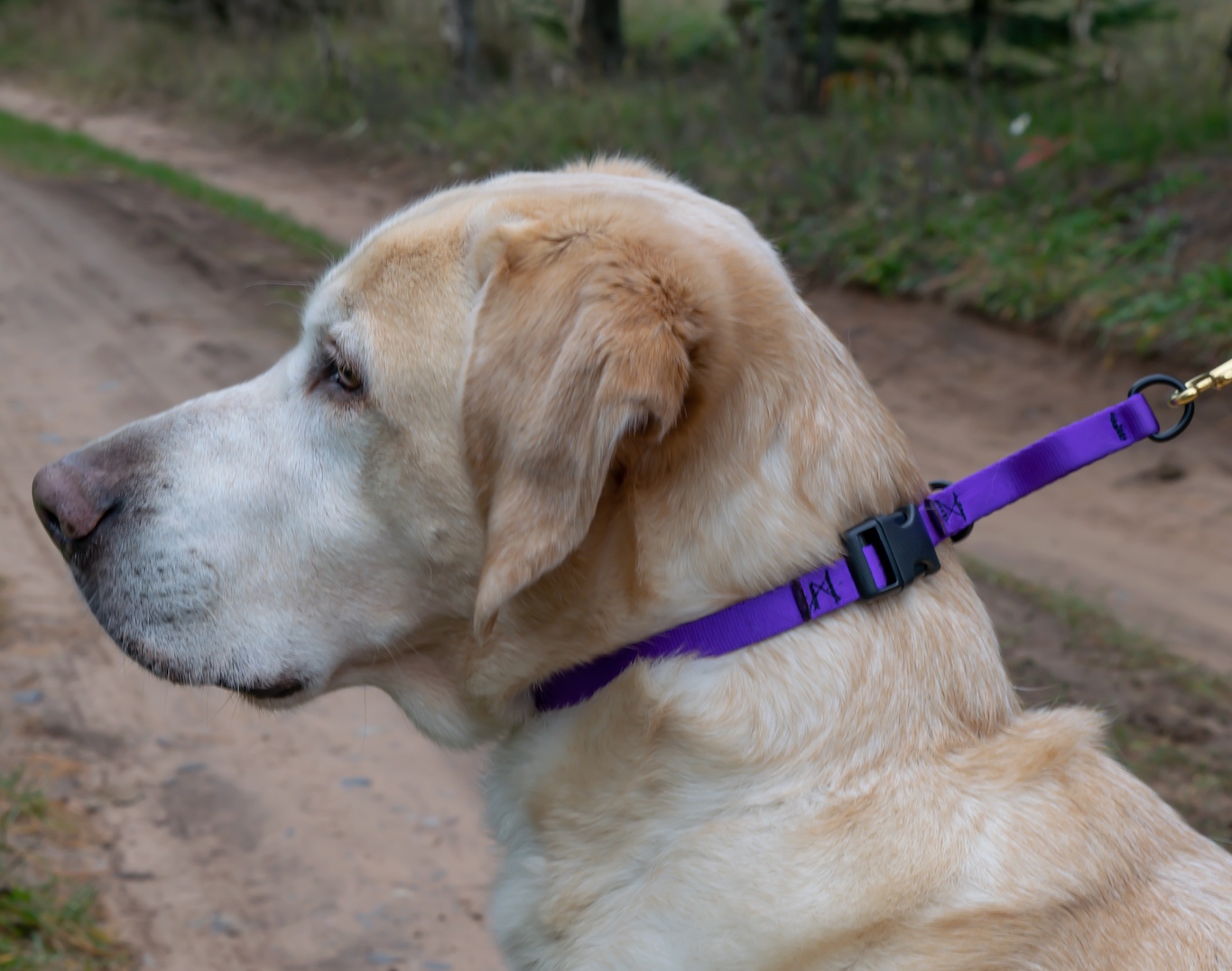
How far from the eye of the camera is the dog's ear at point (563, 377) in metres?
1.87

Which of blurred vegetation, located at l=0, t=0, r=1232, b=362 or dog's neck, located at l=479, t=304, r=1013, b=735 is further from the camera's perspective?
blurred vegetation, located at l=0, t=0, r=1232, b=362

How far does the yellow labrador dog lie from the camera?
1872mm

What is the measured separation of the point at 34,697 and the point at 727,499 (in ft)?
10.3

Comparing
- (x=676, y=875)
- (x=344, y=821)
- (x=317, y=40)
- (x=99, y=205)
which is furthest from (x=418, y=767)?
(x=317, y=40)

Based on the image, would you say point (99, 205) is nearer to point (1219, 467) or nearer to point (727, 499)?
point (1219, 467)

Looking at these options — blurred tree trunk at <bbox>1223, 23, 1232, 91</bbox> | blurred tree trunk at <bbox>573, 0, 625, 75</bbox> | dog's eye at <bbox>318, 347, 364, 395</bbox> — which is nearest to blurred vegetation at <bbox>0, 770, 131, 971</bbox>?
dog's eye at <bbox>318, 347, 364, 395</bbox>

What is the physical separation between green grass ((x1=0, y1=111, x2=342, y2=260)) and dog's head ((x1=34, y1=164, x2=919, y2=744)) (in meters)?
8.84

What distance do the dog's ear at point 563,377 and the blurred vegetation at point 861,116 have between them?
612 centimetres

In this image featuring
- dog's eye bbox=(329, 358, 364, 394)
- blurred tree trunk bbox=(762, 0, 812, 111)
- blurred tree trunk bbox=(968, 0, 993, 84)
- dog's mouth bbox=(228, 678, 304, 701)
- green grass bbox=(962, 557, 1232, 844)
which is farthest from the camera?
blurred tree trunk bbox=(968, 0, 993, 84)

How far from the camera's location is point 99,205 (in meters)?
11.7

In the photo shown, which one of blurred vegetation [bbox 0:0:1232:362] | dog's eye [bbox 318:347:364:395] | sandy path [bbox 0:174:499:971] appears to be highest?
dog's eye [bbox 318:347:364:395]

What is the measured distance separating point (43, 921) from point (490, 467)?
6.26ft

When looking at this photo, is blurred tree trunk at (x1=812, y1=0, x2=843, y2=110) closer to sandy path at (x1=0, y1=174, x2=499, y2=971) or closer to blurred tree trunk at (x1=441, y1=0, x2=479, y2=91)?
blurred tree trunk at (x1=441, y1=0, x2=479, y2=91)

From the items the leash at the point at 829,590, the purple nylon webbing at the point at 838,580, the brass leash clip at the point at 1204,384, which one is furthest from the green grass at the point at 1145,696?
the leash at the point at 829,590
